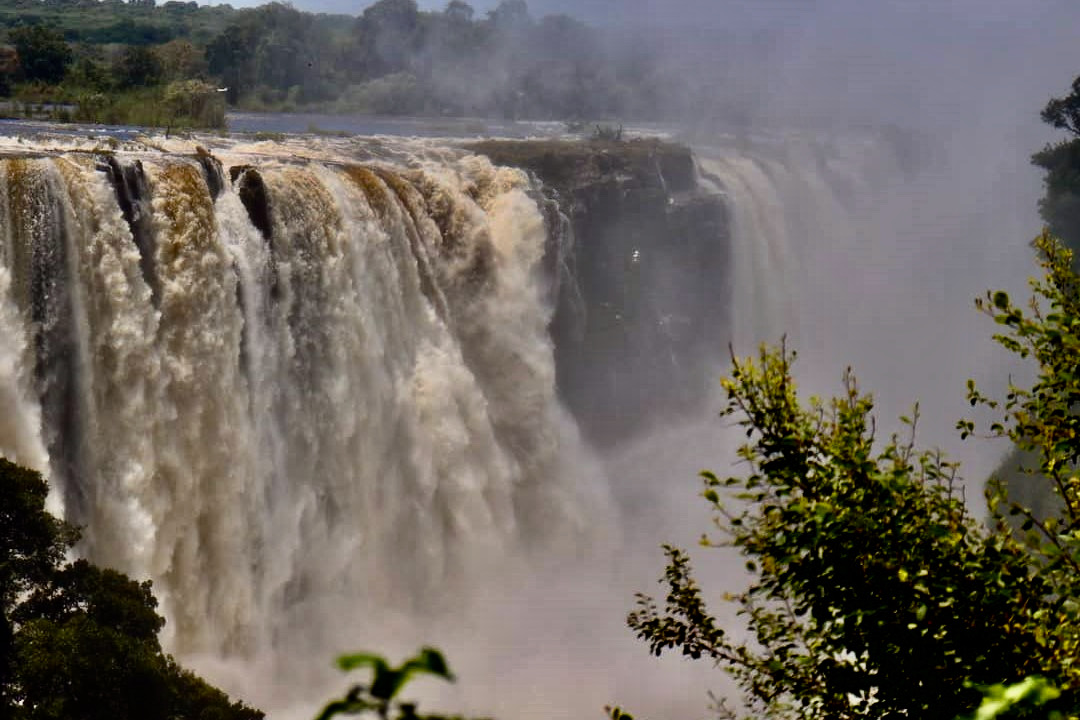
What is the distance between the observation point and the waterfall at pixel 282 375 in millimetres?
11742

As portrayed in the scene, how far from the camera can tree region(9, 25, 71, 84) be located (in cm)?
2750

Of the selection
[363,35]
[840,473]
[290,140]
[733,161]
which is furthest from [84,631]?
[363,35]

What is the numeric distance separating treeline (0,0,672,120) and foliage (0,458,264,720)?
62.6ft

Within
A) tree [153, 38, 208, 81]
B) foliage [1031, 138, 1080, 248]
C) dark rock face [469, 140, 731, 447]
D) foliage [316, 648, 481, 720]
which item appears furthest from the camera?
tree [153, 38, 208, 81]

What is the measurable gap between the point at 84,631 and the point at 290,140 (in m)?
12.7

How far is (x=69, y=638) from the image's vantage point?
8969mm

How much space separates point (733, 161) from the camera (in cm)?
3070

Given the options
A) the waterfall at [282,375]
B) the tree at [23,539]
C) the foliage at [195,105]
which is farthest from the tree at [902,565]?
the foliage at [195,105]

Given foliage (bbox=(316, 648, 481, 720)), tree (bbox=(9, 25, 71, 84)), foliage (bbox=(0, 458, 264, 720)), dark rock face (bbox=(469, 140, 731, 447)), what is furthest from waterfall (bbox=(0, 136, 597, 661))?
tree (bbox=(9, 25, 71, 84))

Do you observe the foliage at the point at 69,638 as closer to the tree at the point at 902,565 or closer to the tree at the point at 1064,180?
the tree at the point at 902,565

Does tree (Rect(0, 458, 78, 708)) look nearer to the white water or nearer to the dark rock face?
the white water

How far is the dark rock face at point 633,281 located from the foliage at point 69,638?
1294 centimetres

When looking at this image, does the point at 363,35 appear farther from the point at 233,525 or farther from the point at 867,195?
the point at 233,525

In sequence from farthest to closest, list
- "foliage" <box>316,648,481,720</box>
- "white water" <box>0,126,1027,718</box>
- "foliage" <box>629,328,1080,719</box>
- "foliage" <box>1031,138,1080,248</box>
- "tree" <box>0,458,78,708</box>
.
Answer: "foliage" <box>1031,138,1080,248</box> → "white water" <box>0,126,1027,718</box> → "tree" <box>0,458,78,708</box> → "foliage" <box>629,328,1080,719</box> → "foliage" <box>316,648,481,720</box>
